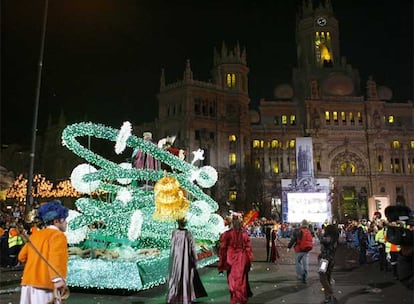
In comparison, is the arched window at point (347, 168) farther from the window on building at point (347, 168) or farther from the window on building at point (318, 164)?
the window on building at point (318, 164)

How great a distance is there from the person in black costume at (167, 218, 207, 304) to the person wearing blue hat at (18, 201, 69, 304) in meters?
3.91

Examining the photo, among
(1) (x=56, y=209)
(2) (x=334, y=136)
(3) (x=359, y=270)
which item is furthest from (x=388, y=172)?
(1) (x=56, y=209)

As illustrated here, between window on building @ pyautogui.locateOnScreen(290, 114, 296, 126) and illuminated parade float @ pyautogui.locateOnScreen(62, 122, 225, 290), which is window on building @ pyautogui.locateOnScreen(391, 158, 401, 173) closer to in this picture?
window on building @ pyautogui.locateOnScreen(290, 114, 296, 126)

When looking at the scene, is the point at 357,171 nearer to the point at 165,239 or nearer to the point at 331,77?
the point at 331,77

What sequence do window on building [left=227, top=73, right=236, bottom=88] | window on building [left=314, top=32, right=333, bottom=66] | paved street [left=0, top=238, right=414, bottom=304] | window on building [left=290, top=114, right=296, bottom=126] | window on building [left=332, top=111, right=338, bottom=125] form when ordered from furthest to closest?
1. window on building [left=314, top=32, right=333, bottom=66]
2. window on building [left=290, top=114, right=296, bottom=126]
3. window on building [left=332, top=111, right=338, bottom=125]
4. window on building [left=227, top=73, right=236, bottom=88]
5. paved street [left=0, top=238, right=414, bottom=304]

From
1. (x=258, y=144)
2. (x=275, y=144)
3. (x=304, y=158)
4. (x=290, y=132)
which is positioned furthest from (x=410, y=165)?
(x=304, y=158)

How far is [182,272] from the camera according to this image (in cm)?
837

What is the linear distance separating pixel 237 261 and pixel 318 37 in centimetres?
7074

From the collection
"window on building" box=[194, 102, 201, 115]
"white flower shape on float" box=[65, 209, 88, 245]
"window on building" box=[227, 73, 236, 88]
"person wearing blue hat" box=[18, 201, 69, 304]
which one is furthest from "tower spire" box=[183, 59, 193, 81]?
"person wearing blue hat" box=[18, 201, 69, 304]

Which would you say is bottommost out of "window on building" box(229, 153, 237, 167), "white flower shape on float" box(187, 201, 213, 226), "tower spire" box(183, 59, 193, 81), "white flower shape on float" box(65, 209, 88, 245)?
"white flower shape on float" box(65, 209, 88, 245)

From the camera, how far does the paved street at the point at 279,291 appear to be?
937cm

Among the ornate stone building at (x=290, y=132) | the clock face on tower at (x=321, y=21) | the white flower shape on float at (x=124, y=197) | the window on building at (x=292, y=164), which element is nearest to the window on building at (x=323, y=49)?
the clock face on tower at (x=321, y=21)

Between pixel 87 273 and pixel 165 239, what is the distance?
300 centimetres

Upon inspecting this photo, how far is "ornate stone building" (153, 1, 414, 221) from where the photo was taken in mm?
57375
